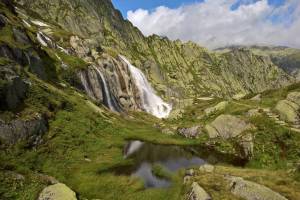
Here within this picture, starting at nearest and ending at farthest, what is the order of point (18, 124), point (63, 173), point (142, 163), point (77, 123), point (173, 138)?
point (63, 173)
point (18, 124)
point (142, 163)
point (77, 123)
point (173, 138)

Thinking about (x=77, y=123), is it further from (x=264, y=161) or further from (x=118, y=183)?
(x=264, y=161)

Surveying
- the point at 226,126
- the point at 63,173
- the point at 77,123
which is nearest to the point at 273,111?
the point at 226,126

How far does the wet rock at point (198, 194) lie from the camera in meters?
31.9

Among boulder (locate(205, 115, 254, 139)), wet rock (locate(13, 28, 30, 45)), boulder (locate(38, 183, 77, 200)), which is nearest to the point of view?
boulder (locate(38, 183, 77, 200))

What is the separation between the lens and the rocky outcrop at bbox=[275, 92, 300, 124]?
6554 cm

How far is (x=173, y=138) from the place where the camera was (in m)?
74.9

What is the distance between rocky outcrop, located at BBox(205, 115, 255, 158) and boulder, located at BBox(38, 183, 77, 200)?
33.2m

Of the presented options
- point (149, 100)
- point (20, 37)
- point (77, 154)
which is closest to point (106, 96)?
point (20, 37)

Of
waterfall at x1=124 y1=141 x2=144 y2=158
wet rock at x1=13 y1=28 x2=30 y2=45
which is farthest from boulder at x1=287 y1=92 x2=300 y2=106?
wet rock at x1=13 y1=28 x2=30 y2=45

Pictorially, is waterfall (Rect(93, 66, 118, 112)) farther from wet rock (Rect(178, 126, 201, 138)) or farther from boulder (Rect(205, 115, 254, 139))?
boulder (Rect(205, 115, 254, 139))

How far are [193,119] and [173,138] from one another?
12.0 meters

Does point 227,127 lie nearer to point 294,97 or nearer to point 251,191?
point 294,97

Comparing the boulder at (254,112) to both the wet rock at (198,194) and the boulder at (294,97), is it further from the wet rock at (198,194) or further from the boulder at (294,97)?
the wet rock at (198,194)

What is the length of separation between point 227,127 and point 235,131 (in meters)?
2.43
